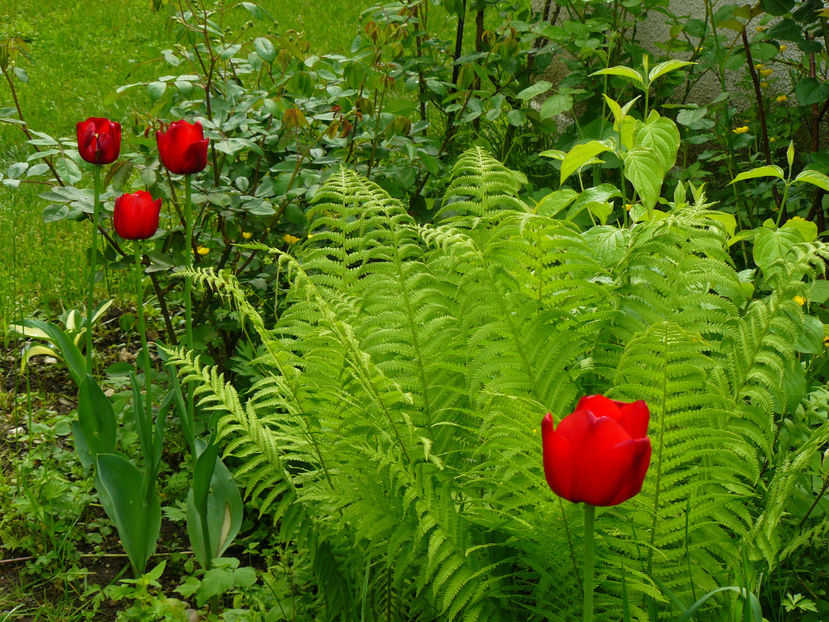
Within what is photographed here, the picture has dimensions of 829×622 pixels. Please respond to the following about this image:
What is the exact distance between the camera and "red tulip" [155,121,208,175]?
180cm

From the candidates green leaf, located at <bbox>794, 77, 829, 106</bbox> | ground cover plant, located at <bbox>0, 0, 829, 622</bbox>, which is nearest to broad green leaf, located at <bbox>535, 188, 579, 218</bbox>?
ground cover plant, located at <bbox>0, 0, 829, 622</bbox>

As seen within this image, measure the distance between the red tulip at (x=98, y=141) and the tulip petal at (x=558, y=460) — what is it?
1.33 metres

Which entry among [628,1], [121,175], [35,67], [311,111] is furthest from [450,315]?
[35,67]

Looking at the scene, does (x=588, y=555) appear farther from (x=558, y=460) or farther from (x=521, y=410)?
(x=521, y=410)

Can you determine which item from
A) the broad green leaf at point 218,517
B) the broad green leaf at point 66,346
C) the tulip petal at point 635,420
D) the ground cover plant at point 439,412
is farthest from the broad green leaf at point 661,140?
the broad green leaf at point 66,346

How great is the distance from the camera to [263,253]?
2557 mm

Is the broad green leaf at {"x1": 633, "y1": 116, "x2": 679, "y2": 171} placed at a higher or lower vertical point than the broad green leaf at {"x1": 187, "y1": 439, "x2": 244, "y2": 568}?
higher

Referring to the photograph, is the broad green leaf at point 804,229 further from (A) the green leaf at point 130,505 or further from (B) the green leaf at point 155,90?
(B) the green leaf at point 155,90

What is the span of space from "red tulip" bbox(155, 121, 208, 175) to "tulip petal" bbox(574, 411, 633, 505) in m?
1.17

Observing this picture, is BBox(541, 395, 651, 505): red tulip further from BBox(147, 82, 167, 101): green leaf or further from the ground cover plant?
BBox(147, 82, 167, 101): green leaf

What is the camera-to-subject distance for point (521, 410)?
1.33 meters

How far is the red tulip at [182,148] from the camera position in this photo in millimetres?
1796

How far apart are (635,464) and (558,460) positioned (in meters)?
0.08

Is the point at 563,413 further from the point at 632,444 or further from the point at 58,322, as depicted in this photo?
the point at 58,322
